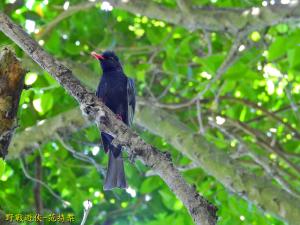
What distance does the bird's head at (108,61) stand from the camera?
207 inches

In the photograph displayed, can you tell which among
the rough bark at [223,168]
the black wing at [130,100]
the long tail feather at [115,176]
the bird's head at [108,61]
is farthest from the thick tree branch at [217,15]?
the long tail feather at [115,176]

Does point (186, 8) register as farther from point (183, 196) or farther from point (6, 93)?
point (183, 196)

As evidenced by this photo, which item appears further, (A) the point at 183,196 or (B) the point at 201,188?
(B) the point at 201,188

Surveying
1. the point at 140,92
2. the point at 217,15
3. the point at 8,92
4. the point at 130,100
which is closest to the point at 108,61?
the point at 130,100

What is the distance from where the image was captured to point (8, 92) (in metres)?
3.06

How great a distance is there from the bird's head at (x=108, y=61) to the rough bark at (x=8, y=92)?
216cm

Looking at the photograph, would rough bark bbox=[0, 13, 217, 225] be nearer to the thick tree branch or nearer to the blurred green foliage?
the blurred green foliage

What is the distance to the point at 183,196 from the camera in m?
2.53

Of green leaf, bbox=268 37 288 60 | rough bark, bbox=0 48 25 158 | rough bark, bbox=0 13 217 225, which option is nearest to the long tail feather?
rough bark, bbox=0 48 25 158

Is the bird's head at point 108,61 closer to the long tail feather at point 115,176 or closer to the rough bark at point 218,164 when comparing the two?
the rough bark at point 218,164

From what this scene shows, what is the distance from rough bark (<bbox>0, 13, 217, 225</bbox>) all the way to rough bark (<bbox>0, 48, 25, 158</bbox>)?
187 mm

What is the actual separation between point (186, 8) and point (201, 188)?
1.59m

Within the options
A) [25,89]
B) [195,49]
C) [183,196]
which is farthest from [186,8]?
[183,196]

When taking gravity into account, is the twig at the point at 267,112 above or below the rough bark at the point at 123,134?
above
